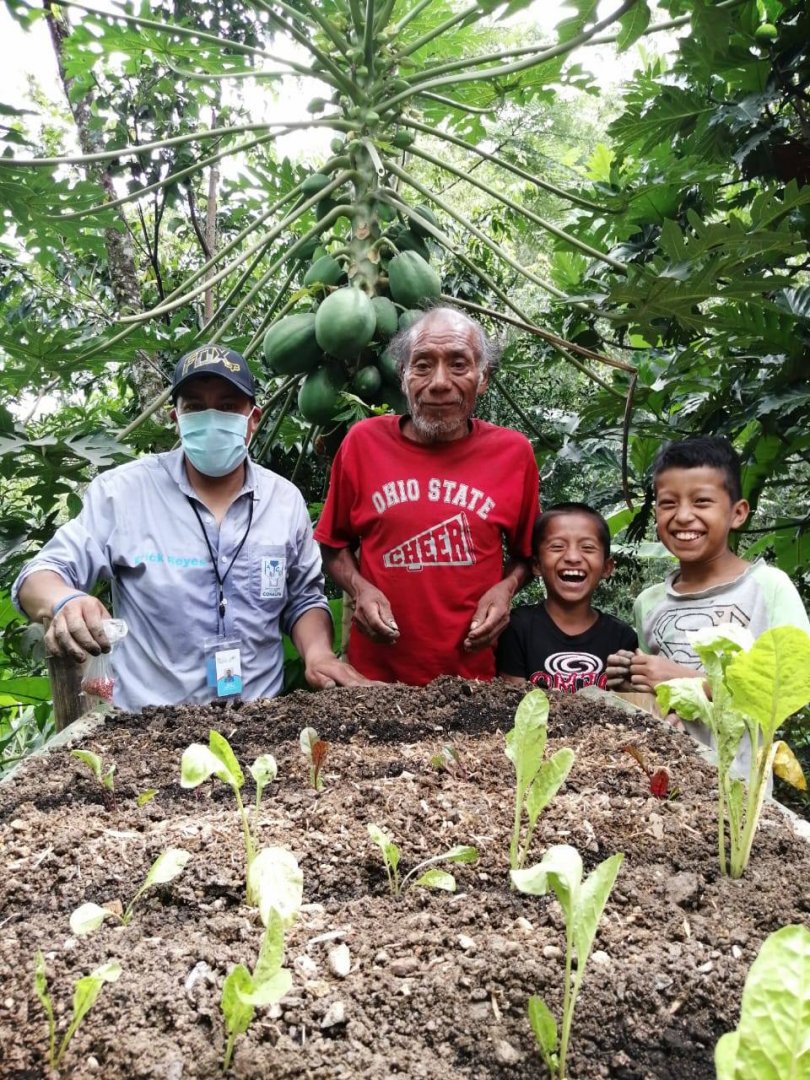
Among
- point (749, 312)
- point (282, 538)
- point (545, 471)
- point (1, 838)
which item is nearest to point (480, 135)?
point (545, 471)

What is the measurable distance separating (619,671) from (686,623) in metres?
0.24

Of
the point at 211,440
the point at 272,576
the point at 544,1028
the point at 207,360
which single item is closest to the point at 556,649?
the point at 272,576

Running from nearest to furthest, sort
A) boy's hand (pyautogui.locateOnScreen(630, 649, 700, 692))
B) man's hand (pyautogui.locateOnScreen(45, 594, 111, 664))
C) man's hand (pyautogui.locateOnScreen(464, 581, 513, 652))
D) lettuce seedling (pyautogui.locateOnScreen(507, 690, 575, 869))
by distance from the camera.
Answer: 1. lettuce seedling (pyautogui.locateOnScreen(507, 690, 575, 869))
2. man's hand (pyautogui.locateOnScreen(45, 594, 111, 664))
3. boy's hand (pyautogui.locateOnScreen(630, 649, 700, 692))
4. man's hand (pyautogui.locateOnScreen(464, 581, 513, 652))

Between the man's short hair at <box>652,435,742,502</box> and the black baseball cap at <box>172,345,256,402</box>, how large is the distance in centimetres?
100

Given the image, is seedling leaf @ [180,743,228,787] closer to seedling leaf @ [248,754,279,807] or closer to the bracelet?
seedling leaf @ [248,754,279,807]

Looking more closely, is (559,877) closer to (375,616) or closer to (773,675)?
(773,675)

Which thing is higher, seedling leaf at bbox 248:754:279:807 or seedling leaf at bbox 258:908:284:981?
seedling leaf at bbox 258:908:284:981

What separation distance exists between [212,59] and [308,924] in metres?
2.84

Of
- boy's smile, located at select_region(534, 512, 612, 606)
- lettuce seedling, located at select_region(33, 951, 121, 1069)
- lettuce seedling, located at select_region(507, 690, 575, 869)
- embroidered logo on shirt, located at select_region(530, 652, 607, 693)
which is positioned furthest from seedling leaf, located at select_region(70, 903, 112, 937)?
boy's smile, located at select_region(534, 512, 612, 606)

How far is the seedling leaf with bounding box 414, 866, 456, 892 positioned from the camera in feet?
3.14

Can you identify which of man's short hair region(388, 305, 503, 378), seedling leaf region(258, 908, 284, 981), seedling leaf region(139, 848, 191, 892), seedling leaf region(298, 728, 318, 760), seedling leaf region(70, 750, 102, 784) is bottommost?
seedling leaf region(298, 728, 318, 760)

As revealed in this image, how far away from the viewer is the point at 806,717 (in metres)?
3.11

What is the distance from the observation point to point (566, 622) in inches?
87.5

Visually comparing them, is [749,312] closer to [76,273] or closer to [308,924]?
[308,924]
